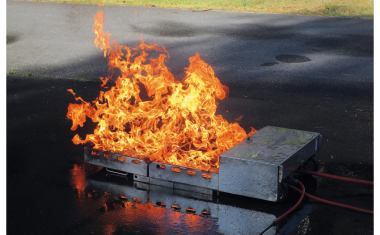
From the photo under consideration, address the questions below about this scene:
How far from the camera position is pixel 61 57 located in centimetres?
1078

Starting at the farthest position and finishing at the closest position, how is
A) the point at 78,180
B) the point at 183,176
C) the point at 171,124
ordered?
the point at 171,124, the point at 78,180, the point at 183,176

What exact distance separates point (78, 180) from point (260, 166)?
6.50 ft

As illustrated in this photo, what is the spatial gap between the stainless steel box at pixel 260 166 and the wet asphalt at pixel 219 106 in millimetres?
189

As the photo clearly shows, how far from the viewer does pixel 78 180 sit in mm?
4625

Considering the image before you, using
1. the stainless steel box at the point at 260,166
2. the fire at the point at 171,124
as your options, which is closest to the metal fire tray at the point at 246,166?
the stainless steel box at the point at 260,166

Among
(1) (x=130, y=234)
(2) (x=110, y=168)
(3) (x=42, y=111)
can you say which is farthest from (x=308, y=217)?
(3) (x=42, y=111)

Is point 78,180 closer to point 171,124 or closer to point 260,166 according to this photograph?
point 171,124

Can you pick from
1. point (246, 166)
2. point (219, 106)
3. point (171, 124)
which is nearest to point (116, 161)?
point (171, 124)

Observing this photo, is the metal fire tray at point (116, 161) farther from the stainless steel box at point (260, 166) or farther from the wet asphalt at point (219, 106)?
the stainless steel box at point (260, 166)

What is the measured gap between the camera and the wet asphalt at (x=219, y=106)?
386cm

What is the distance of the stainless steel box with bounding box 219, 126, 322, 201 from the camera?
3826 mm

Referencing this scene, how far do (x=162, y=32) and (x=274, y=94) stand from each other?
631 cm

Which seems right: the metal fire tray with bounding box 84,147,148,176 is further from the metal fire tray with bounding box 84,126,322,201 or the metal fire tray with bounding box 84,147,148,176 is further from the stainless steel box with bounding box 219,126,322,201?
the stainless steel box with bounding box 219,126,322,201

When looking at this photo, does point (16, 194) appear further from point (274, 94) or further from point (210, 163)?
point (274, 94)
